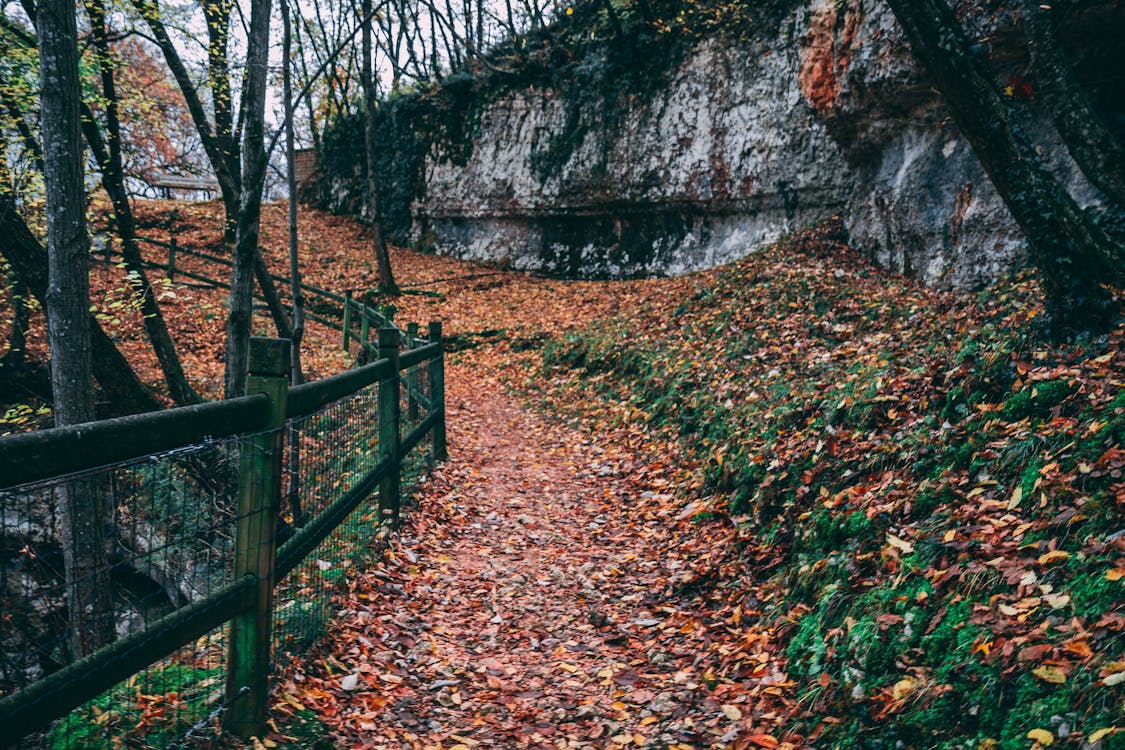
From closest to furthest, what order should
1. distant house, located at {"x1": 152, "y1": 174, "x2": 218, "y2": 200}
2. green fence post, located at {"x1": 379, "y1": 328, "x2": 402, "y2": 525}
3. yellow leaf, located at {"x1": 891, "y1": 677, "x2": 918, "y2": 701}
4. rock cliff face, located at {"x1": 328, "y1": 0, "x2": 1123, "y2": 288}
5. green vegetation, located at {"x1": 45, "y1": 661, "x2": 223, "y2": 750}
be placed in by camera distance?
green vegetation, located at {"x1": 45, "y1": 661, "x2": 223, "y2": 750} < yellow leaf, located at {"x1": 891, "y1": 677, "x2": 918, "y2": 701} < green fence post, located at {"x1": 379, "y1": 328, "x2": 402, "y2": 525} < rock cliff face, located at {"x1": 328, "y1": 0, "x2": 1123, "y2": 288} < distant house, located at {"x1": 152, "y1": 174, "x2": 218, "y2": 200}

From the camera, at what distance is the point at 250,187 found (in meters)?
9.03

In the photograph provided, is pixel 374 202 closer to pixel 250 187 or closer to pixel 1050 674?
pixel 250 187

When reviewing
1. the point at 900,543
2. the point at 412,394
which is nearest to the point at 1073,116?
the point at 900,543

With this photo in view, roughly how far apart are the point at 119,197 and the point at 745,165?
1354cm

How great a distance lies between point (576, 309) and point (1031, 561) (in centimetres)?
1502

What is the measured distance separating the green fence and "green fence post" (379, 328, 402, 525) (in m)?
0.04

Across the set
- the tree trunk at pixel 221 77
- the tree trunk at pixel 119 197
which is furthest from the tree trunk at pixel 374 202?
the tree trunk at pixel 119 197

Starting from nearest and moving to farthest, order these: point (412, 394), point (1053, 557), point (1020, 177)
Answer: point (1053, 557)
point (1020, 177)
point (412, 394)

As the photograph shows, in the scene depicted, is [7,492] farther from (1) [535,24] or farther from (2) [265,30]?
(1) [535,24]

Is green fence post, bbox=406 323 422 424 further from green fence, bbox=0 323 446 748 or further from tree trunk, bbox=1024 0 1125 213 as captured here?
tree trunk, bbox=1024 0 1125 213

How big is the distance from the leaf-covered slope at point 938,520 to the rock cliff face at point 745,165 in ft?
10.1

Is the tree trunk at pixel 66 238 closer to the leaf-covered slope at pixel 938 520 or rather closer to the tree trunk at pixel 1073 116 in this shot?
the leaf-covered slope at pixel 938 520

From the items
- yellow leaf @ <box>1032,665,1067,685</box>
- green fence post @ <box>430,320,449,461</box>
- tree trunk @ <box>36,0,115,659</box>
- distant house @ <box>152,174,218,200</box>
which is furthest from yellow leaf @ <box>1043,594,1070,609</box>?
distant house @ <box>152,174,218,200</box>

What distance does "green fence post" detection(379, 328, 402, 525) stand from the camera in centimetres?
564
